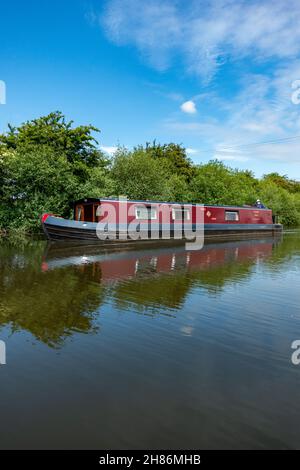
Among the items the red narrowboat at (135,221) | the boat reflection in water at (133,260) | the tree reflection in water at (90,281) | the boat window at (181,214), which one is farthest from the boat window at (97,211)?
the boat window at (181,214)

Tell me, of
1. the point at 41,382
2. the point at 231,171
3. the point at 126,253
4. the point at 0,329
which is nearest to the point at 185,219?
the point at 126,253

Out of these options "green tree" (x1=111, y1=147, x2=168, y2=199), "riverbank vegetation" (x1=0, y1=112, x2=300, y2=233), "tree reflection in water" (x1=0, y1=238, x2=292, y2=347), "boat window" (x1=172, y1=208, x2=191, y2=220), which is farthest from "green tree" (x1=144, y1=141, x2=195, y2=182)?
"tree reflection in water" (x1=0, y1=238, x2=292, y2=347)

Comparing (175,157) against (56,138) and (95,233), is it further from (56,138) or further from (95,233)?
(95,233)

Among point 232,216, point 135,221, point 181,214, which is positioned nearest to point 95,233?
point 135,221

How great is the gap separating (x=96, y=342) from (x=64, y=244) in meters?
12.6

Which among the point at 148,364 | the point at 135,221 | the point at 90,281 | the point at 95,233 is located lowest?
the point at 148,364

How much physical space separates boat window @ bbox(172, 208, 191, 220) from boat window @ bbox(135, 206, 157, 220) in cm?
149

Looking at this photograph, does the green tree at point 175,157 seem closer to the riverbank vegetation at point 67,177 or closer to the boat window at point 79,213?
the riverbank vegetation at point 67,177

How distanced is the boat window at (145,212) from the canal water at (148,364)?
32.6 ft

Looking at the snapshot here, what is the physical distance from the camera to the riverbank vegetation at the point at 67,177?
71.6ft

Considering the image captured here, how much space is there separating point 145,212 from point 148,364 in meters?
15.2

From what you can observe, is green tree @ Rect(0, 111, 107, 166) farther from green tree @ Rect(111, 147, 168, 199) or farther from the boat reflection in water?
the boat reflection in water

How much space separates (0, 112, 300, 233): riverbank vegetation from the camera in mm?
21828

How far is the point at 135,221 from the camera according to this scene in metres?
18.7
